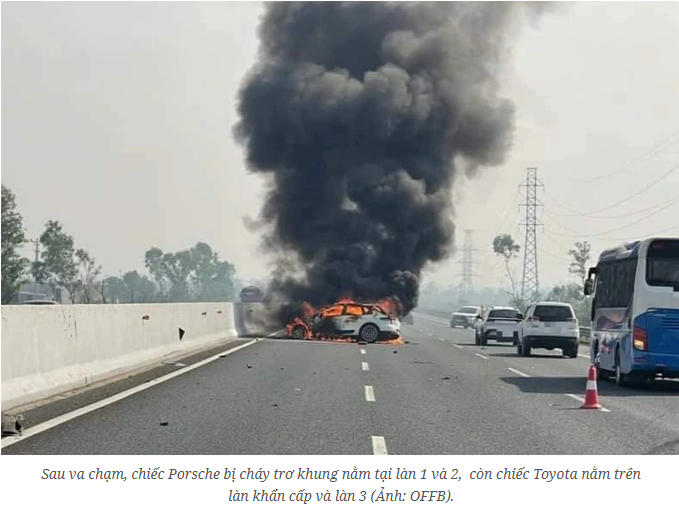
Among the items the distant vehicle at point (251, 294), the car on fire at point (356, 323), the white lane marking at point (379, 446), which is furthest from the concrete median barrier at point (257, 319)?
the white lane marking at point (379, 446)

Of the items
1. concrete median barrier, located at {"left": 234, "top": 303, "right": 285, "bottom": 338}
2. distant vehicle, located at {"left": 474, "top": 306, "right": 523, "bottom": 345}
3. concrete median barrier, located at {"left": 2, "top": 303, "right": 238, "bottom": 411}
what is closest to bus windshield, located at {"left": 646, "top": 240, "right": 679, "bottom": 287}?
concrete median barrier, located at {"left": 2, "top": 303, "right": 238, "bottom": 411}

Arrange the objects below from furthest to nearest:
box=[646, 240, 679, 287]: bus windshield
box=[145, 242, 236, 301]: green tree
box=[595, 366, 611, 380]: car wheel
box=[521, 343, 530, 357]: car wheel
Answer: box=[145, 242, 236, 301]: green tree, box=[521, 343, 530, 357]: car wheel, box=[595, 366, 611, 380]: car wheel, box=[646, 240, 679, 287]: bus windshield

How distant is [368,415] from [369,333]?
2328 centimetres

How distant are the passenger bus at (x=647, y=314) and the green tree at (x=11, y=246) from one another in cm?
5845

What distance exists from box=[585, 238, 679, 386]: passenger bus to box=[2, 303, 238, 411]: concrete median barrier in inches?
376

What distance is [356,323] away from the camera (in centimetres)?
3772

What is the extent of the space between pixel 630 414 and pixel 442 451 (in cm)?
549

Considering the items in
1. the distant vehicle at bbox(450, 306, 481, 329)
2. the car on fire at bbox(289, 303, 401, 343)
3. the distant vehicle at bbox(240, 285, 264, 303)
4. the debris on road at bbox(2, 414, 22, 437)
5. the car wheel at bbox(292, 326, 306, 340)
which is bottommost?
the distant vehicle at bbox(450, 306, 481, 329)

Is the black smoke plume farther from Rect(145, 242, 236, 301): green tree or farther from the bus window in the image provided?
Result: Rect(145, 242, 236, 301): green tree

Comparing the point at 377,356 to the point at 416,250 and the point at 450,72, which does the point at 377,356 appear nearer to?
the point at 416,250

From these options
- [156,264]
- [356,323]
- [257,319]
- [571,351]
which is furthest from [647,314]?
[156,264]

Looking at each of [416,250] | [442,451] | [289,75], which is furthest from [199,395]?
[289,75]

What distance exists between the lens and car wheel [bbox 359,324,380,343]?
37438 mm

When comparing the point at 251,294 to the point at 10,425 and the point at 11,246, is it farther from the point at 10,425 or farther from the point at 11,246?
the point at 10,425
